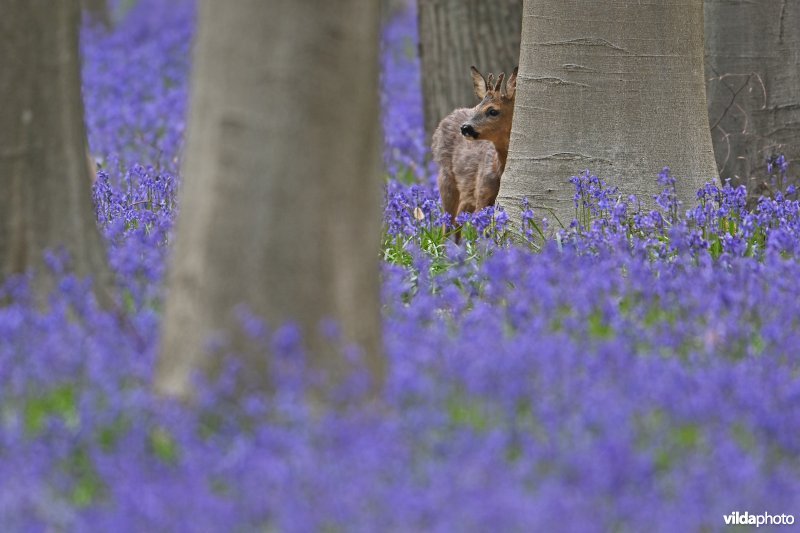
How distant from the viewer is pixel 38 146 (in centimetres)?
525

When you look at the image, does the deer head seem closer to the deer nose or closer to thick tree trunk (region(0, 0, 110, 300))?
the deer nose

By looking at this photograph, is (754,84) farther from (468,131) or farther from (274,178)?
(274,178)

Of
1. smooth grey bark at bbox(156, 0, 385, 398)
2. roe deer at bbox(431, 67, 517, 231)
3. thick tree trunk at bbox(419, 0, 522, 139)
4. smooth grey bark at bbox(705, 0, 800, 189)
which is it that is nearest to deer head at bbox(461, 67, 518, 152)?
roe deer at bbox(431, 67, 517, 231)

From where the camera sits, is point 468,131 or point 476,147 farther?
point 476,147

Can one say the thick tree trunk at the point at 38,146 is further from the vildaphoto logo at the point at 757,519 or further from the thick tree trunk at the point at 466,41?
the thick tree trunk at the point at 466,41

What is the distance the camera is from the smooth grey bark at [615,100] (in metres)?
7.55

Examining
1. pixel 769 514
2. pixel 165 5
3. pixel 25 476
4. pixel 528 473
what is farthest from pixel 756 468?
pixel 165 5

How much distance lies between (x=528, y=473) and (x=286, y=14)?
1.60 m

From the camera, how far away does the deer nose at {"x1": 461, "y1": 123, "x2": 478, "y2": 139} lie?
26.9 feet

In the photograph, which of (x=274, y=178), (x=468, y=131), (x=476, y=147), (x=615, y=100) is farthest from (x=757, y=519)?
(x=476, y=147)

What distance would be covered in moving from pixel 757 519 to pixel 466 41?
26.0ft

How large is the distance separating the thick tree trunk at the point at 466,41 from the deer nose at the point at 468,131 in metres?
2.78

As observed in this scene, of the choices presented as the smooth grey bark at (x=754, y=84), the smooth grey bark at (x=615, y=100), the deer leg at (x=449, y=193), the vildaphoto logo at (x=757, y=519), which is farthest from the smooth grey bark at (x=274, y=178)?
the smooth grey bark at (x=754, y=84)

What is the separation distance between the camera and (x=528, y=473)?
3717 mm
